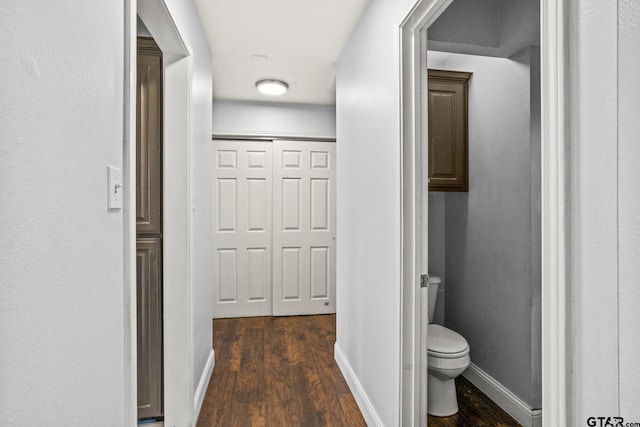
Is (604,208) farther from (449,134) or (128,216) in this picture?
(449,134)

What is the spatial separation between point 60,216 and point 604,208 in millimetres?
1040

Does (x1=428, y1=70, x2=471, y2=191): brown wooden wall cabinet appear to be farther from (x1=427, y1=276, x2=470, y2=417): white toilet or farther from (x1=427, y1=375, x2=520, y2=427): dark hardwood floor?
(x1=427, y1=375, x2=520, y2=427): dark hardwood floor

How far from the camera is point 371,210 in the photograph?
2.01m

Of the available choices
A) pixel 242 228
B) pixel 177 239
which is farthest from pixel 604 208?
pixel 242 228

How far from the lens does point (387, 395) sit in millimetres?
1721

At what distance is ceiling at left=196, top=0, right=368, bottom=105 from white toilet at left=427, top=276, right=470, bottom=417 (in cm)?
206

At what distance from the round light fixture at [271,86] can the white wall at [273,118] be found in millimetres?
507

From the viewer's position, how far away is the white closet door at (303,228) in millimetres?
4051

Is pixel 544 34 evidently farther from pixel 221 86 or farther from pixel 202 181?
pixel 221 86

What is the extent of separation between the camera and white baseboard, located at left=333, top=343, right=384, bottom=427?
190 cm

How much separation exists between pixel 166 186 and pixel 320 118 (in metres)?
2.58

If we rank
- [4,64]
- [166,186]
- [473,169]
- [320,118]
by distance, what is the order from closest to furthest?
[4,64] → [166,186] → [473,169] → [320,118]

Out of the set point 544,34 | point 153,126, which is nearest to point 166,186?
point 153,126

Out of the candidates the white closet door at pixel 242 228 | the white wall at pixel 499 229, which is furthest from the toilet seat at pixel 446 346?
the white closet door at pixel 242 228
